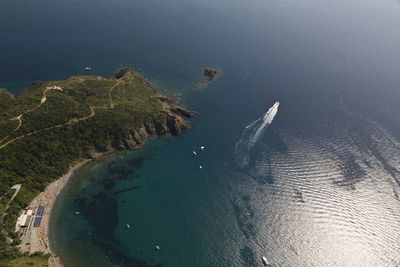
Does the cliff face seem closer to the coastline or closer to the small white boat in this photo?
the coastline

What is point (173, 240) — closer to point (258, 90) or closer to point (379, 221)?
point (379, 221)

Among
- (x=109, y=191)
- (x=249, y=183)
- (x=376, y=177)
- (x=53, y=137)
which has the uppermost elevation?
(x=376, y=177)

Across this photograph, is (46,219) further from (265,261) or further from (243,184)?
(265,261)

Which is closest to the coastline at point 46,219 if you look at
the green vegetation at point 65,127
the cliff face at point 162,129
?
the green vegetation at point 65,127

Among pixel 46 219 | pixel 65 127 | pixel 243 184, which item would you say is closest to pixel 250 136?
pixel 243 184

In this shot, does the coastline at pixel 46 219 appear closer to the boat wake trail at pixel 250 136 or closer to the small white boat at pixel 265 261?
the boat wake trail at pixel 250 136

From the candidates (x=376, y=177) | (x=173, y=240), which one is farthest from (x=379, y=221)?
(x=173, y=240)
